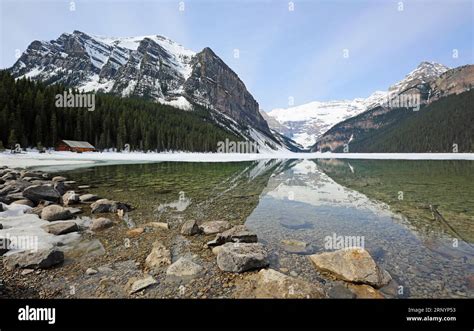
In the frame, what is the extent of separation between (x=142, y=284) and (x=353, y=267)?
18.4 ft

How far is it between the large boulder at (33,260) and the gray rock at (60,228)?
2.16 metres

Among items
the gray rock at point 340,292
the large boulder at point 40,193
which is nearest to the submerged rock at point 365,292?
the gray rock at point 340,292

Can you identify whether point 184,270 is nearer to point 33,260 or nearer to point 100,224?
point 33,260

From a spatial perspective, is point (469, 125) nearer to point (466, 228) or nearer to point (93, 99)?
point (466, 228)

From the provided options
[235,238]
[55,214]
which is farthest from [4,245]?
[235,238]

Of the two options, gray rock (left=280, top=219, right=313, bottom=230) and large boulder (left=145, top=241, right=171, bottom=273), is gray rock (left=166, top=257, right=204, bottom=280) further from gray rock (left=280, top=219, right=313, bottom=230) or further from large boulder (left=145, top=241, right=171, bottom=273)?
gray rock (left=280, top=219, right=313, bottom=230)

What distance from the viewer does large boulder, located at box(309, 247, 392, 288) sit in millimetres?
6128

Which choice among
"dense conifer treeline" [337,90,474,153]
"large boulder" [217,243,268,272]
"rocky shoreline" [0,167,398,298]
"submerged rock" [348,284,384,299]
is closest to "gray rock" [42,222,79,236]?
"rocky shoreline" [0,167,398,298]

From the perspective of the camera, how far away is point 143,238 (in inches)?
359

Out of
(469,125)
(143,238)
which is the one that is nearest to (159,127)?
(143,238)

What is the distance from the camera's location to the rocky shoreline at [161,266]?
561cm

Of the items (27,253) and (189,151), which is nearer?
(27,253)

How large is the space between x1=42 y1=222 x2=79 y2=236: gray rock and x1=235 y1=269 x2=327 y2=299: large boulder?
24.7 ft
